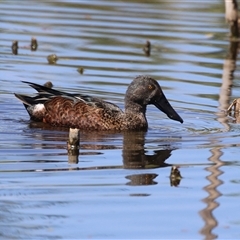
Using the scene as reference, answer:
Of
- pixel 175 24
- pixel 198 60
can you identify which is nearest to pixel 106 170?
pixel 198 60

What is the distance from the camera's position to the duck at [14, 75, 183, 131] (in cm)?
1259

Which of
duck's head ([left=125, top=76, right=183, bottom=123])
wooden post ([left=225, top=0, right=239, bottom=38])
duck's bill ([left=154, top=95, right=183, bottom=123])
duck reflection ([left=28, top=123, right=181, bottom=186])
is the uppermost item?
wooden post ([left=225, top=0, right=239, bottom=38])

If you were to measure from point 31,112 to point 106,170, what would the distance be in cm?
342

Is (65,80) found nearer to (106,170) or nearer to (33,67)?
(33,67)

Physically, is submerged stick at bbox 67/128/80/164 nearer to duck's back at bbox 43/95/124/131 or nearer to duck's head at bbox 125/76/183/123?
duck's back at bbox 43/95/124/131

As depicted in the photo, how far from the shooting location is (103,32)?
21.6 m

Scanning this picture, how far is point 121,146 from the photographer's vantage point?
11359mm

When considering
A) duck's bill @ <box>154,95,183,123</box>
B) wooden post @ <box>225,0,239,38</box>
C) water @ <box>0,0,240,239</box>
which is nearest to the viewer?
water @ <box>0,0,240,239</box>

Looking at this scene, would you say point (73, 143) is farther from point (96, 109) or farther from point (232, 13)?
point (232, 13)

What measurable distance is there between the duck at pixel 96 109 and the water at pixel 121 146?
0.25 meters

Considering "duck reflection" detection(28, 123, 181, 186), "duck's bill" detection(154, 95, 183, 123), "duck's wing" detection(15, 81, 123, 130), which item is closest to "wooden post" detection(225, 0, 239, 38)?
"duck's bill" detection(154, 95, 183, 123)

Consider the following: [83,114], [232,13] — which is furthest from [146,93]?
[232,13]

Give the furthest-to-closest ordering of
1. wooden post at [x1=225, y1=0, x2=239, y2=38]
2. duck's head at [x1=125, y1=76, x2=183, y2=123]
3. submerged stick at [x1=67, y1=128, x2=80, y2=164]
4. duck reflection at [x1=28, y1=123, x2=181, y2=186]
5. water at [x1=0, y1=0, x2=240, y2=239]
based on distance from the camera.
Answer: wooden post at [x1=225, y1=0, x2=239, y2=38], duck's head at [x1=125, y1=76, x2=183, y2=123], submerged stick at [x1=67, y1=128, x2=80, y2=164], duck reflection at [x1=28, y1=123, x2=181, y2=186], water at [x1=0, y1=0, x2=240, y2=239]

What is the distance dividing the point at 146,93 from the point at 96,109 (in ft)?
2.48
